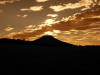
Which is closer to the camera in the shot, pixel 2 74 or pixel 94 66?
pixel 2 74

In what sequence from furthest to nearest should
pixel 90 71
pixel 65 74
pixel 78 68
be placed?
1. pixel 78 68
2. pixel 90 71
3. pixel 65 74

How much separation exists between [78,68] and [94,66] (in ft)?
3.93

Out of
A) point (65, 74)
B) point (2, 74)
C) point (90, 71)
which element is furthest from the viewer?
point (90, 71)

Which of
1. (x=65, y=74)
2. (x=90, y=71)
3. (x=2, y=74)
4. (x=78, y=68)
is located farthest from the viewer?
(x=78, y=68)

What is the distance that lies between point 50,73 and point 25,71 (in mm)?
1357

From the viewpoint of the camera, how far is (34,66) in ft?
28.1

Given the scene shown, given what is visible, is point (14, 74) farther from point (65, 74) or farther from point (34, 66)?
point (65, 74)

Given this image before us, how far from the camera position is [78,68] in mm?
8484

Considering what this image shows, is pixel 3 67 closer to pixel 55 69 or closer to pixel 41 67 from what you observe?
pixel 41 67

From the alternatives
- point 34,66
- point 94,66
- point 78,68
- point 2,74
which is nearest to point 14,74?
point 2,74

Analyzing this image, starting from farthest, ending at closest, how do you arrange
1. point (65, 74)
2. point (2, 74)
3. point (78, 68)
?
point (78, 68)
point (65, 74)
point (2, 74)

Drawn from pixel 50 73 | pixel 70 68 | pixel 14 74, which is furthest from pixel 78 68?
pixel 14 74

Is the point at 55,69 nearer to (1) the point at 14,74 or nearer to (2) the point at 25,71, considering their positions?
(2) the point at 25,71

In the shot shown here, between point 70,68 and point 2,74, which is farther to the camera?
point 70,68
